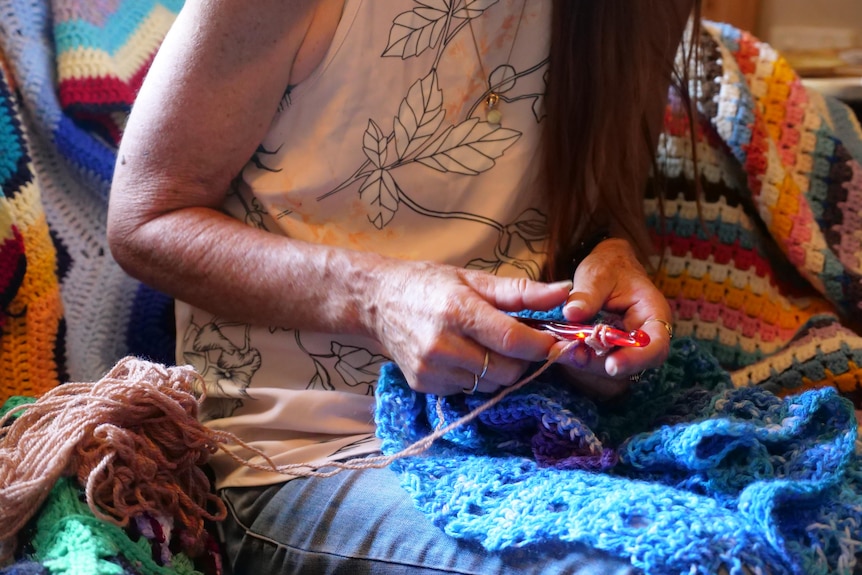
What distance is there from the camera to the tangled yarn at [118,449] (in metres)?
0.71

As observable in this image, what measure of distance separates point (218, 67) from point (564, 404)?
48cm

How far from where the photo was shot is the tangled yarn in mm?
711

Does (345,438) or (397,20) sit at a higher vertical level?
(397,20)

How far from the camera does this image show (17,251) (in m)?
0.90

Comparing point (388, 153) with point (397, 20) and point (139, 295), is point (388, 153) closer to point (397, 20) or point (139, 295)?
point (397, 20)

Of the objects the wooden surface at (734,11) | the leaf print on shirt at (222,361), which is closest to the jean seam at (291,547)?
the leaf print on shirt at (222,361)

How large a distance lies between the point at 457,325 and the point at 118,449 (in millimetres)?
317

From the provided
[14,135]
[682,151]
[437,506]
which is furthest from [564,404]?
[14,135]

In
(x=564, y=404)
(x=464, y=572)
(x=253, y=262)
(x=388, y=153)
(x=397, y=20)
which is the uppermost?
(x=397, y=20)

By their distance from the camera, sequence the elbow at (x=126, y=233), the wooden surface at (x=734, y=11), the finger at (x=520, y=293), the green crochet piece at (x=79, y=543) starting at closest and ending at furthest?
the green crochet piece at (x=79, y=543) → the finger at (x=520, y=293) → the elbow at (x=126, y=233) → the wooden surface at (x=734, y=11)

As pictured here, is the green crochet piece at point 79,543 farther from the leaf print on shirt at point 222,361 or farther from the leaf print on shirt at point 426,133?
the leaf print on shirt at point 426,133

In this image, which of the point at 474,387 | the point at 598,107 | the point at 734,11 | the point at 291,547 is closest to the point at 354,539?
the point at 291,547

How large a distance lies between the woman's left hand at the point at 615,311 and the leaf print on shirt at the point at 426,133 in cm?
15

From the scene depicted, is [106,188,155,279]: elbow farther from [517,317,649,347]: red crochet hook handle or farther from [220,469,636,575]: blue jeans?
[517,317,649,347]: red crochet hook handle
